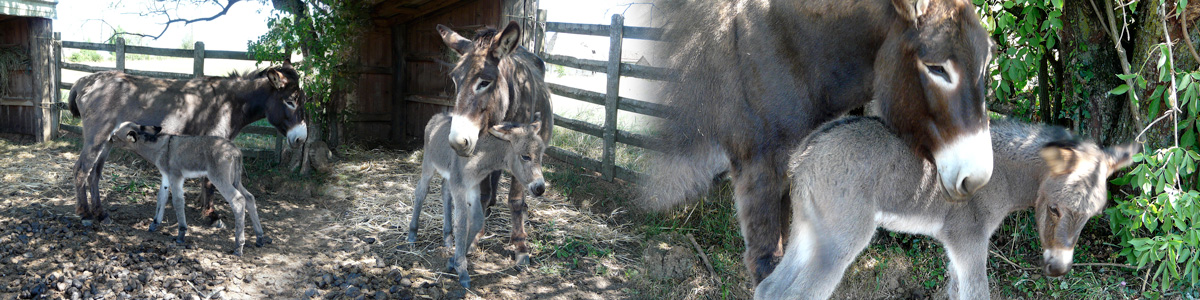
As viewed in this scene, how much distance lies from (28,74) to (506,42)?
38.5 ft

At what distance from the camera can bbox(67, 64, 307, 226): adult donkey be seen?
22.5 feet

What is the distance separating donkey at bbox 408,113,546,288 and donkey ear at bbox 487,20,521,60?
0.52 meters

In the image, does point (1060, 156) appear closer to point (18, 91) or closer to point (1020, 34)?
point (1020, 34)

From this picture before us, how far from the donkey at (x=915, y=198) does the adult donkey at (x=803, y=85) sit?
17cm

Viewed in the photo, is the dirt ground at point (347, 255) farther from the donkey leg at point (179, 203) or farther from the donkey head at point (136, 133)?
the donkey head at point (136, 133)

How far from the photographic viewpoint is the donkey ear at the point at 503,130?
4.91 m

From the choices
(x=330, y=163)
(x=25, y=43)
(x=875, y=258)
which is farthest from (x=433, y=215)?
(x=25, y=43)

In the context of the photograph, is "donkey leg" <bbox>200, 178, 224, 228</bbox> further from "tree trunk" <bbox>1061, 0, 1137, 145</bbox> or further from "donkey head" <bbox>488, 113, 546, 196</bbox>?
Answer: "tree trunk" <bbox>1061, 0, 1137, 145</bbox>

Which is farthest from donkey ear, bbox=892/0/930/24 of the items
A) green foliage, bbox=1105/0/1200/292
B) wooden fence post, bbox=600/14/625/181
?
wooden fence post, bbox=600/14/625/181

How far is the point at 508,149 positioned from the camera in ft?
17.4

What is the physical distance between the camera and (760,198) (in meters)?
3.34

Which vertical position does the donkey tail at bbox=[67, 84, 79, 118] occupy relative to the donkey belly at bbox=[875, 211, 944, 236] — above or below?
above

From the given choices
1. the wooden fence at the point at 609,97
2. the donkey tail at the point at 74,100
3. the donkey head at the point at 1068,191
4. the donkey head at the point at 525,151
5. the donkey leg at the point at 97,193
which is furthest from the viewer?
the wooden fence at the point at 609,97

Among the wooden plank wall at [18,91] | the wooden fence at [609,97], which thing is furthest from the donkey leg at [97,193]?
the wooden plank wall at [18,91]
